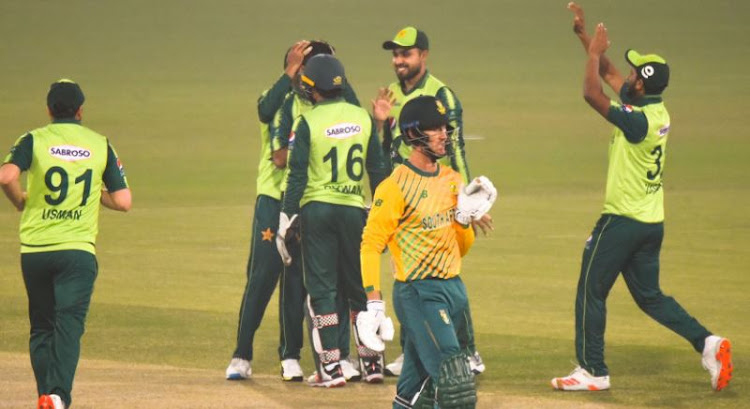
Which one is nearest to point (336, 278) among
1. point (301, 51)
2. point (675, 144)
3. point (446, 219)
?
point (301, 51)

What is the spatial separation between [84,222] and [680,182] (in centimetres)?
1667

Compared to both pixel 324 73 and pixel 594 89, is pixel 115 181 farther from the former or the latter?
pixel 594 89

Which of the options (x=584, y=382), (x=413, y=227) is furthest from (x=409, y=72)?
(x=413, y=227)

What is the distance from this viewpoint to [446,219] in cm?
801

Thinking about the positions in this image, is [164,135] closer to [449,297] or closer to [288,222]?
[288,222]

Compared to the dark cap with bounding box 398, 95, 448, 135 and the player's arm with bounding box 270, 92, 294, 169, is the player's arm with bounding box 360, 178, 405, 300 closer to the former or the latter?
the dark cap with bounding box 398, 95, 448, 135

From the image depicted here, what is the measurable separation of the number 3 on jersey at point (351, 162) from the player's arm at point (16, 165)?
2.15 m

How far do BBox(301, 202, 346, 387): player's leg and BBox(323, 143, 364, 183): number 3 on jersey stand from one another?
247 millimetres

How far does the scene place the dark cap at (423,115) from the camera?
799 cm

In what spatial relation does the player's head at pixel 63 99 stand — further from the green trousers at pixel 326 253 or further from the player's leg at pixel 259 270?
the player's leg at pixel 259 270

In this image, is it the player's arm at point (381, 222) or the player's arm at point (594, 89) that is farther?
the player's arm at point (594, 89)

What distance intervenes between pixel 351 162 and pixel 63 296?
231cm

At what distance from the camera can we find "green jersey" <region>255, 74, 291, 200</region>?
Result: 1055 centimetres

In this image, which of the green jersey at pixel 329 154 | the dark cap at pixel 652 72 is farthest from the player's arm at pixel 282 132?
the dark cap at pixel 652 72
